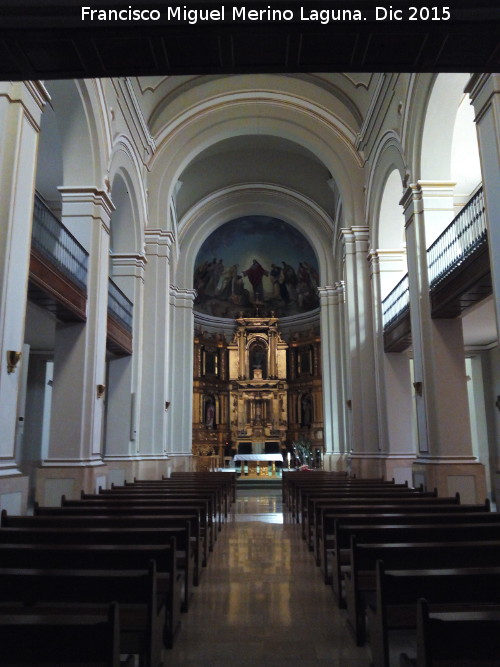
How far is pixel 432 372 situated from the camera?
10.1 m

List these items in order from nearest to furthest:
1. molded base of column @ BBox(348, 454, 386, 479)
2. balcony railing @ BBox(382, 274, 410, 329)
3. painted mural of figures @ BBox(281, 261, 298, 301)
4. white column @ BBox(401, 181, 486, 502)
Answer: white column @ BBox(401, 181, 486, 502)
balcony railing @ BBox(382, 274, 410, 329)
molded base of column @ BBox(348, 454, 386, 479)
painted mural of figures @ BBox(281, 261, 298, 301)

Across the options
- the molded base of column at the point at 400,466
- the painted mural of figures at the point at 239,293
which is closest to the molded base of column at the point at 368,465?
the molded base of column at the point at 400,466

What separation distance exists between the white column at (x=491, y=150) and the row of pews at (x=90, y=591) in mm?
4733

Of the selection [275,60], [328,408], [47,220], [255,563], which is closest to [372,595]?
[255,563]

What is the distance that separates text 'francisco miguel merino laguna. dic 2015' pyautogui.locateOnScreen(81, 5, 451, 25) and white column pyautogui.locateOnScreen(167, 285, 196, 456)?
57.0 feet

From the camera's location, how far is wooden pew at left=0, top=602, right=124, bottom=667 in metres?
2.10

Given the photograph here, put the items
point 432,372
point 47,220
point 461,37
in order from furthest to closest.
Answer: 1. point 432,372
2. point 47,220
3. point 461,37

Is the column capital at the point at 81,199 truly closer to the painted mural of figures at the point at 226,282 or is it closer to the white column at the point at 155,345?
the white column at the point at 155,345

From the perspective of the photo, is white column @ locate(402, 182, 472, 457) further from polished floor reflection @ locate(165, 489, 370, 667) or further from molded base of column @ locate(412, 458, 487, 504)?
polished floor reflection @ locate(165, 489, 370, 667)

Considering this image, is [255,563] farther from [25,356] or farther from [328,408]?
[328,408]

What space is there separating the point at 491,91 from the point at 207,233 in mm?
16433

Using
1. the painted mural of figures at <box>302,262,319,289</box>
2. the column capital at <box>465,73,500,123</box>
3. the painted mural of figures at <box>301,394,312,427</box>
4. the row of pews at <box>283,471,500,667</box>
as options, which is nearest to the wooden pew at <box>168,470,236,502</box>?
the row of pews at <box>283,471,500,667</box>

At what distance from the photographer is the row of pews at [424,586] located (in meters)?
2.20

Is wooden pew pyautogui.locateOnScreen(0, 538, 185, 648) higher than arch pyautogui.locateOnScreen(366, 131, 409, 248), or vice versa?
arch pyautogui.locateOnScreen(366, 131, 409, 248)
